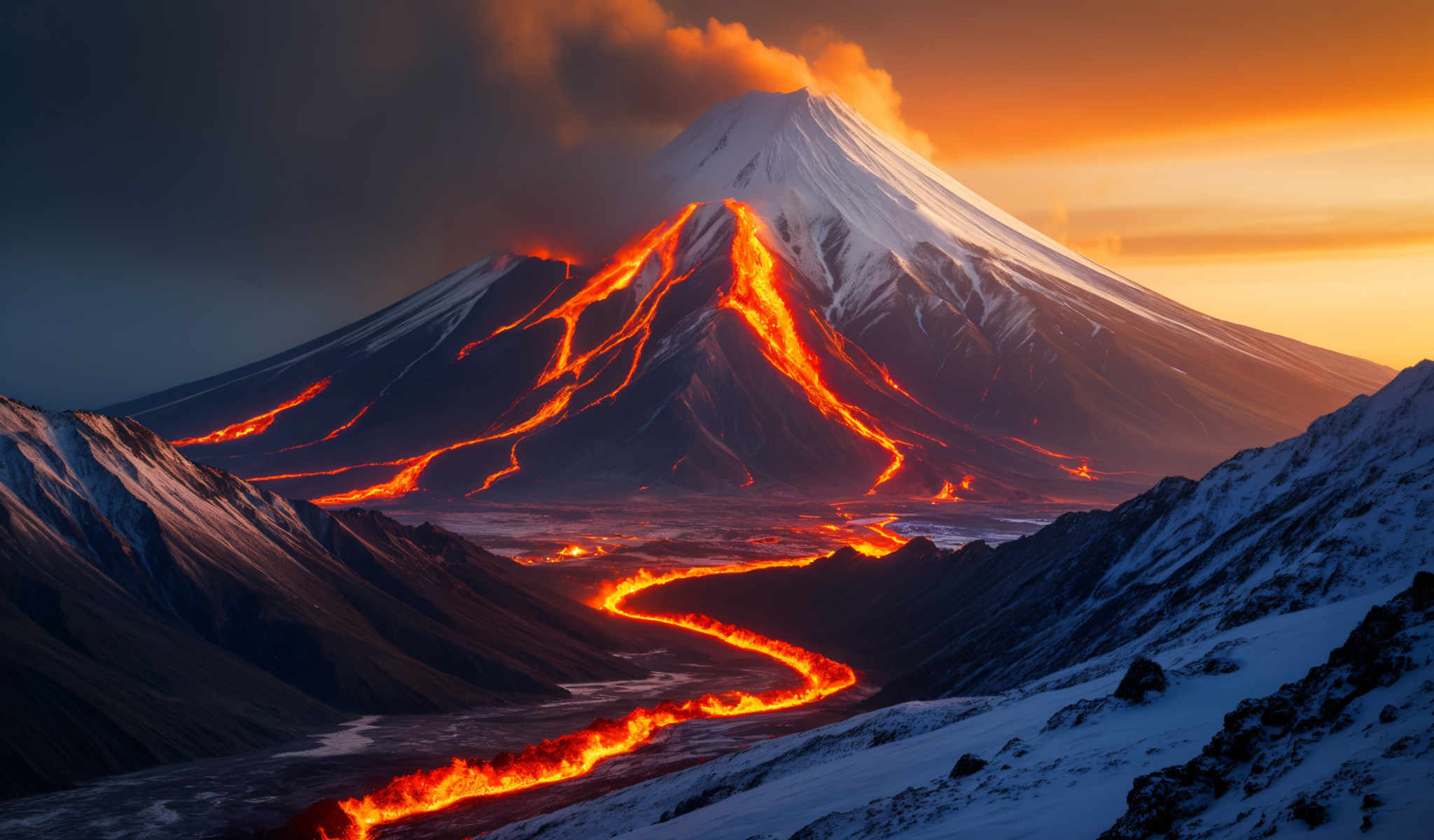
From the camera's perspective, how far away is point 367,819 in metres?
36.5

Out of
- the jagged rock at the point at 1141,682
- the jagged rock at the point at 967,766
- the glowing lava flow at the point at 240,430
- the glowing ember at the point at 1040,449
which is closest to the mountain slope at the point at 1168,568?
the jagged rock at the point at 1141,682

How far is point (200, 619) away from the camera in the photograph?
169 feet

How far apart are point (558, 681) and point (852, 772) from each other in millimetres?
36622

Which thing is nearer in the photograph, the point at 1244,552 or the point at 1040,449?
the point at 1244,552

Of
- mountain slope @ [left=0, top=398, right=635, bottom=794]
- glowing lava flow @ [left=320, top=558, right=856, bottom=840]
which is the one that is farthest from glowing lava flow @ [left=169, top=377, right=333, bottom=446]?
glowing lava flow @ [left=320, top=558, right=856, bottom=840]

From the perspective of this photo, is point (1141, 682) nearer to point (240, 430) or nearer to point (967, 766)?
point (967, 766)

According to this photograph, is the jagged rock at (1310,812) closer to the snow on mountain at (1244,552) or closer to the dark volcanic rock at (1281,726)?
the dark volcanic rock at (1281,726)

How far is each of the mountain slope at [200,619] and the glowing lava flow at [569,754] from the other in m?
7.69

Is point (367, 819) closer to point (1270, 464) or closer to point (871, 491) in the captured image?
point (1270, 464)

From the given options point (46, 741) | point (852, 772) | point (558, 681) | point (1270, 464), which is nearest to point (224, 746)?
point (46, 741)

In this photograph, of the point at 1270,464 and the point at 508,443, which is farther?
the point at 508,443

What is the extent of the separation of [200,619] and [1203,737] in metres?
45.0

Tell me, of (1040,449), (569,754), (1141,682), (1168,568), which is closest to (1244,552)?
(1168,568)

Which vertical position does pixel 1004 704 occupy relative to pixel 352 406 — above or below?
below
